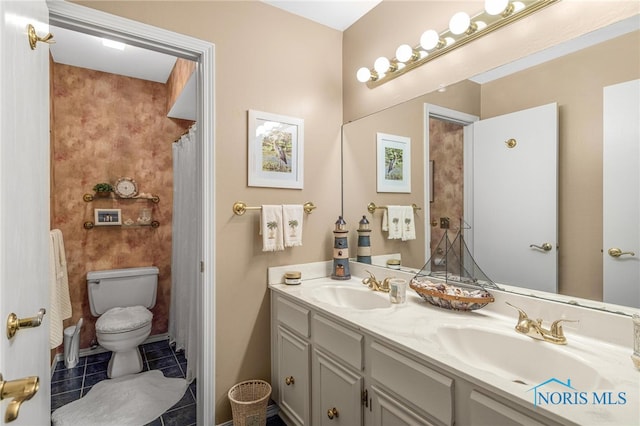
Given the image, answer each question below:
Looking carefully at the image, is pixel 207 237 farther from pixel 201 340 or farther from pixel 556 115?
pixel 556 115

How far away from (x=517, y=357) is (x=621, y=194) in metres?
0.64

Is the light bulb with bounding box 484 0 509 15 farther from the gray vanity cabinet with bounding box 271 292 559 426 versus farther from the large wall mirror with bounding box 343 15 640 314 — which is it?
the gray vanity cabinet with bounding box 271 292 559 426

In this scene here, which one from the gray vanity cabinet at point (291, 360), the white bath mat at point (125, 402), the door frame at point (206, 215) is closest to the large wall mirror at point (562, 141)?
the gray vanity cabinet at point (291, 360)

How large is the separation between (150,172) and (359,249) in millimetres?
2292

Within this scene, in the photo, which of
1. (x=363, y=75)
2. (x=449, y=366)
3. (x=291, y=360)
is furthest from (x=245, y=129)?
(x=449, y=366)

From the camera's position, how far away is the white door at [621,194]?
101 centimetres

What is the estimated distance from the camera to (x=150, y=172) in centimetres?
315

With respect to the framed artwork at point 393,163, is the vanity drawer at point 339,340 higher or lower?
lower

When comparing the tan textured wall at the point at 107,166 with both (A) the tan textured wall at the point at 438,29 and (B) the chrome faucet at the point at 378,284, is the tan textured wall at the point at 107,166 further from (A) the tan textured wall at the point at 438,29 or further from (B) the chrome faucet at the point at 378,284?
(B) the chrome faucet at the point at 378,284

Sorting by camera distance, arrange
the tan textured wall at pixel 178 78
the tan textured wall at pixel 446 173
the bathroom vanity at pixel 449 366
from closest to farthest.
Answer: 1. the bathroom vanity at pixel 449 366
2. the tan textured wall at pixel 446 173
3. the tan textured wall at pixel 178 78

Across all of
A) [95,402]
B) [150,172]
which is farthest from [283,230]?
[150,172]

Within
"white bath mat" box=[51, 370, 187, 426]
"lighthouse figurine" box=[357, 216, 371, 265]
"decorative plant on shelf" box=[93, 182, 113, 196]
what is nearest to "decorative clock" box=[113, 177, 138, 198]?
"decorative plant on shelf" box=[93, 182, 113, 196]

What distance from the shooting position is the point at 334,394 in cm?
141

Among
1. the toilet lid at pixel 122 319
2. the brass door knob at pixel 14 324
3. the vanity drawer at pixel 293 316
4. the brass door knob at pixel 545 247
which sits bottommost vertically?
the toilet lid at pixel 122 319
